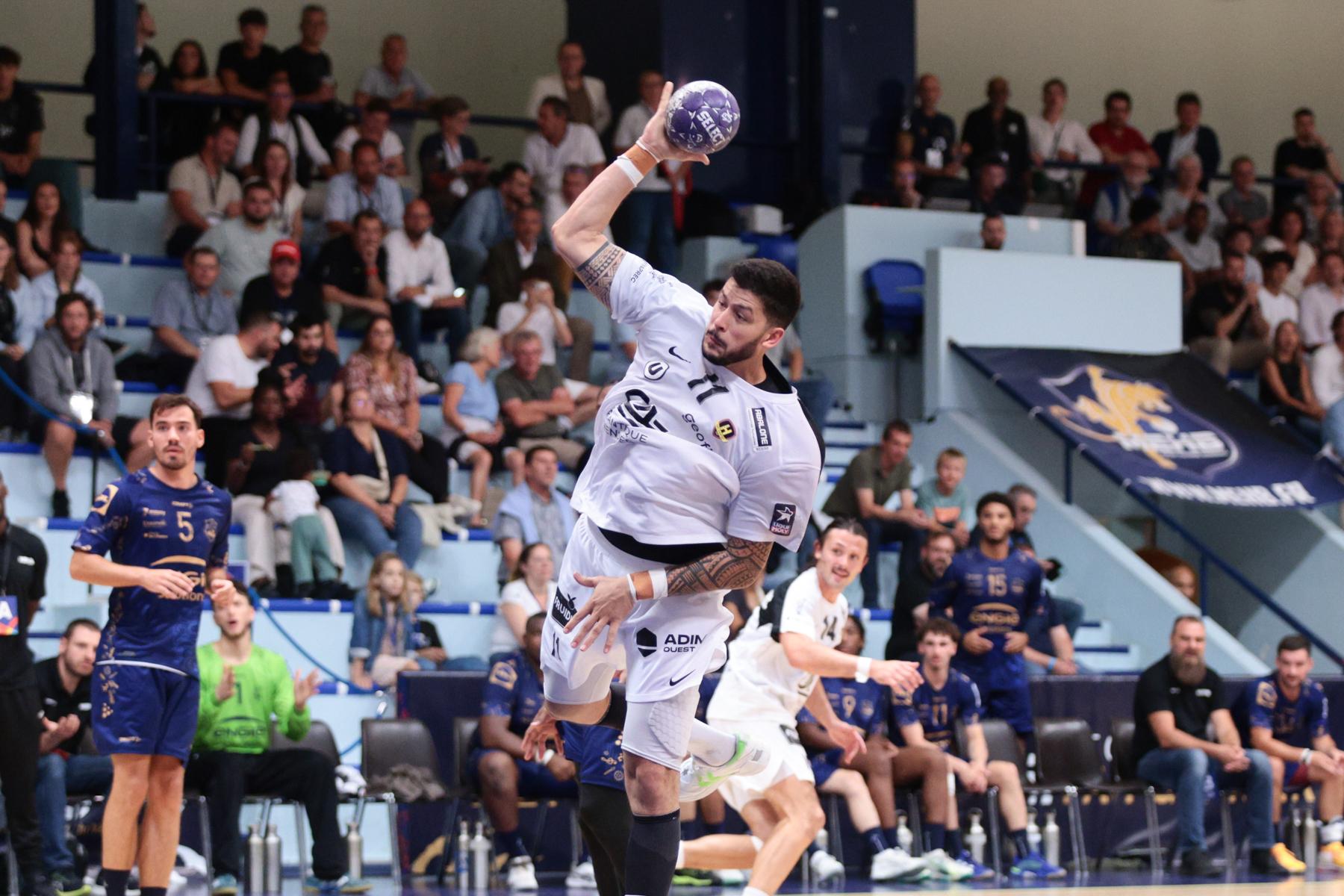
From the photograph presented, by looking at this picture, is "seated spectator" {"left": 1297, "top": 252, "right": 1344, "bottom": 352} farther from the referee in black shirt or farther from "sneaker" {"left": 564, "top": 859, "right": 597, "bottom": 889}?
the referee in black shirt

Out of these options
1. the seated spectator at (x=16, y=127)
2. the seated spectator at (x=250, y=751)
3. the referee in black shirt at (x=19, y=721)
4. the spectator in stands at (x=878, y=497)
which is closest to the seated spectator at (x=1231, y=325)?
the spectator in stands at (x=878, y=497)

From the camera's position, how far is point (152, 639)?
7.41m

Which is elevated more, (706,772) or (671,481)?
(671,481)

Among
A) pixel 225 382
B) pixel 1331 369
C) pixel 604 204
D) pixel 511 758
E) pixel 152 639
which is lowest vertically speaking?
pixel 511 758

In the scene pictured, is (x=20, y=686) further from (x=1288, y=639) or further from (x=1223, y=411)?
(x=1223, y=411)

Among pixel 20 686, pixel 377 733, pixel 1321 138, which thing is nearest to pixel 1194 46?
pixel 1321 138

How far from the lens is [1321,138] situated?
20.5 meters

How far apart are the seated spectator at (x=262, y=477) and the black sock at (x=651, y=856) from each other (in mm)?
6175

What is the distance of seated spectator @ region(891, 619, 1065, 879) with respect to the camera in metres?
10.7

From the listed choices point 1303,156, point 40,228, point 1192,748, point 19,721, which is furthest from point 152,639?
point 1303,156

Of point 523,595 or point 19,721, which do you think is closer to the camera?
point 19,721

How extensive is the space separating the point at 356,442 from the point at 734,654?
179 inches

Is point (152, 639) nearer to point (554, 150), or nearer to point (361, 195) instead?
point (361, 195)

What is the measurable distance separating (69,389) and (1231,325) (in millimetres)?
9979
